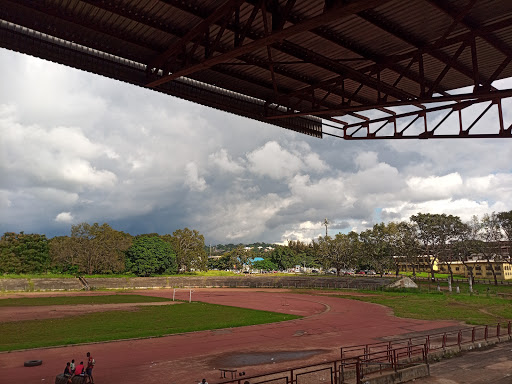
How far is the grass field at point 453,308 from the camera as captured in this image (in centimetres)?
3216

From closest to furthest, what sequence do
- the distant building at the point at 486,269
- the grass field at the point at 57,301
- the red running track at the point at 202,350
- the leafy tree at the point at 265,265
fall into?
the red running track at the point at 202,350
the grass field at the point at 57,301
the distant building at the point at 486,269
the leafy tree at the point at 265,265

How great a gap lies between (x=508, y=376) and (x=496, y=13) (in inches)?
557

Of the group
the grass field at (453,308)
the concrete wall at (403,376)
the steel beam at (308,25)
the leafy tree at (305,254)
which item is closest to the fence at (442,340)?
the concrete wall at (403,376)

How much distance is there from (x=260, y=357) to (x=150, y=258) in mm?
75729

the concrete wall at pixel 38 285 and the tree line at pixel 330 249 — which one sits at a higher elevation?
the tree line at pixel 330 249

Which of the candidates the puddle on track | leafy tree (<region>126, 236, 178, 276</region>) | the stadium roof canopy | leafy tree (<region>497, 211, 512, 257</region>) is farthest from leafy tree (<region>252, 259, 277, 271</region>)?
the stadium roof canopy

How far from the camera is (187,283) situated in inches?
Result: 3346

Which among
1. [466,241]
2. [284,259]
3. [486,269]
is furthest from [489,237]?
[284,259]

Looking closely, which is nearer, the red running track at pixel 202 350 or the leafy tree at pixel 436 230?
the red running track at pixel 202 350

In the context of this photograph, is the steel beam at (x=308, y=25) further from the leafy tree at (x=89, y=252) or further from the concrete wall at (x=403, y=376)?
the leafy tree at (x=89, y=252)

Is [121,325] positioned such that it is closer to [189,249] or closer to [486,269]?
[189,249]

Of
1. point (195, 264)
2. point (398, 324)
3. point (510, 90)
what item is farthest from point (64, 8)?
point (195, 264)

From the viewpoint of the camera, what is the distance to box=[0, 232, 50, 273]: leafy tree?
77.4 meters

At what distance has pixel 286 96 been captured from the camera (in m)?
17.0
